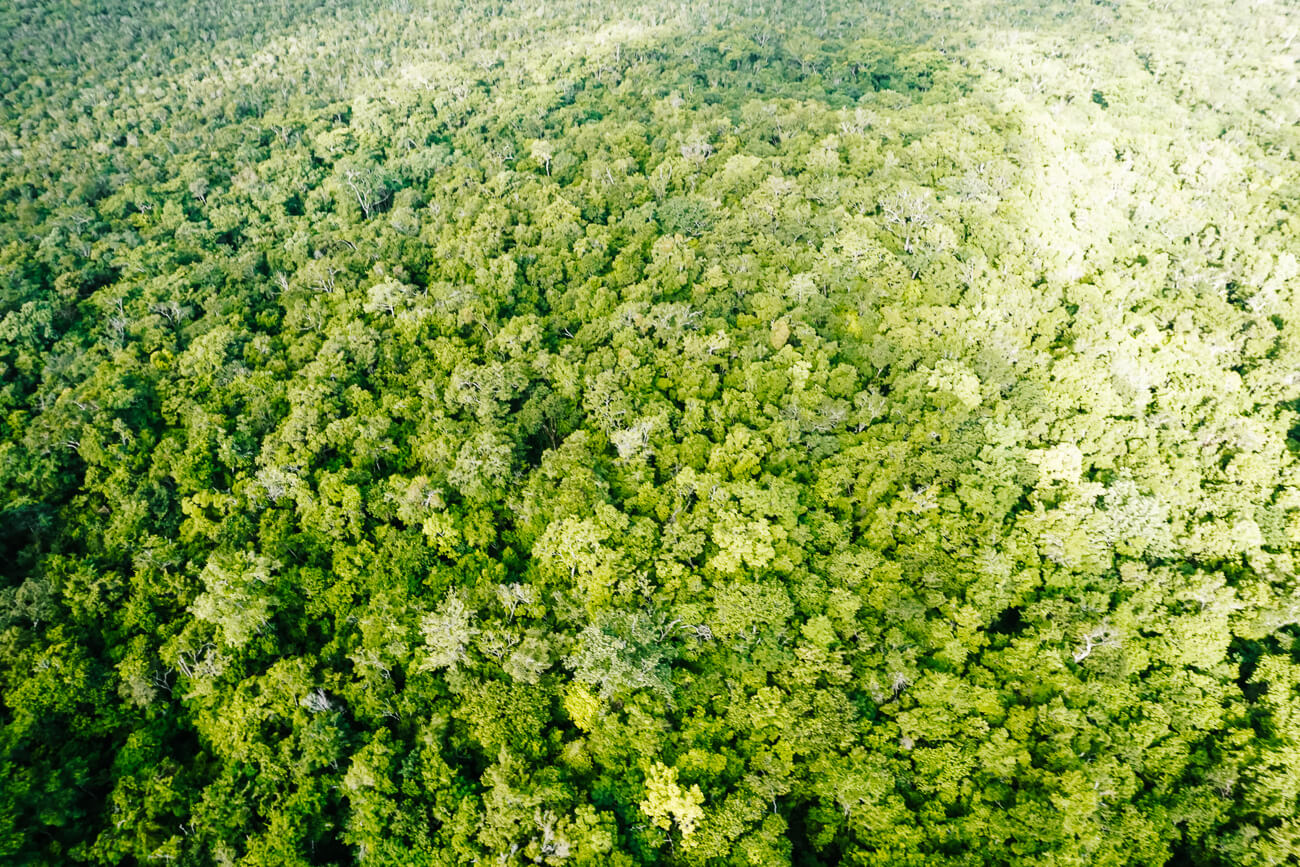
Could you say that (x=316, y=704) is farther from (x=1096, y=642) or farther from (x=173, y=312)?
(x=173, y=312)

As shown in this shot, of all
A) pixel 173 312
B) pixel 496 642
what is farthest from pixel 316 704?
pixel 173 312

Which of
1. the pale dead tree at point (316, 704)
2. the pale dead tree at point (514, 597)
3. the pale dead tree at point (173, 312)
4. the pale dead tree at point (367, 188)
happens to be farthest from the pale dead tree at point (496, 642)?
the pale dead tree at point (367, 188)

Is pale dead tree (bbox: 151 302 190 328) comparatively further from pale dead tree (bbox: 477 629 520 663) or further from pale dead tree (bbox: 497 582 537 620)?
pale dead tree (bbox: 477 629 520 663)

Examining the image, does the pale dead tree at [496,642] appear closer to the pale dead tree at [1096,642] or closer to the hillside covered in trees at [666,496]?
the hillside covered in trees at [666,496]

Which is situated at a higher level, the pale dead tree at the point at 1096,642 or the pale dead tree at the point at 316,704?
the pale dead tree at the point at 316,704

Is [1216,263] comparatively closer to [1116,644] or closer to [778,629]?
[1116,644]

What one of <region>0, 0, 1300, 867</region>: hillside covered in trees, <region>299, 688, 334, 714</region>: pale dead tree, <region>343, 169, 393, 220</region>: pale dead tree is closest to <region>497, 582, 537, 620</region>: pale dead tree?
<region>0, 0, 1300, 867</region>: hillside covered in trees

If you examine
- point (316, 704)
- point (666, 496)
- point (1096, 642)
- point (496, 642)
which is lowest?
point (1096, 642)

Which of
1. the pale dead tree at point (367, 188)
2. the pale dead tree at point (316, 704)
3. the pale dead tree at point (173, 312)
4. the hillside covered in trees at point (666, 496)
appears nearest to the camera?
the hillside covered in trees at point (666, 496)
